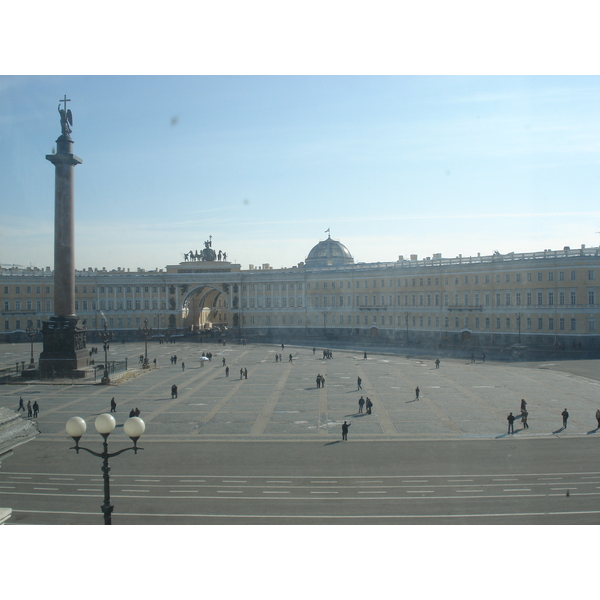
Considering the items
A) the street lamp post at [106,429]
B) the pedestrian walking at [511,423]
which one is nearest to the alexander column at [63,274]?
the pedestrian walking at [511,423]

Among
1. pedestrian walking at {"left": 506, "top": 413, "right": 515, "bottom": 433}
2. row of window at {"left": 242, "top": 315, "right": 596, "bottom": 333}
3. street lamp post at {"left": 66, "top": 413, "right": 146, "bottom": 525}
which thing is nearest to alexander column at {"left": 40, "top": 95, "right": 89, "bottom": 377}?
pedestrian walking at {"left": 506, "top": 413, "right": 515, "bottom": 433}

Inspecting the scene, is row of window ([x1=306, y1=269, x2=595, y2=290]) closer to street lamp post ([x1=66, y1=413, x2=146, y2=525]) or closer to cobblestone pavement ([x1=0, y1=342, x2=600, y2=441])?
cobblestone pavement ([x1=0, y1=342, x2=600, y2=441])

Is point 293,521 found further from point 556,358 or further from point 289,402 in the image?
point 556,358

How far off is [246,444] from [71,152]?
24657mm

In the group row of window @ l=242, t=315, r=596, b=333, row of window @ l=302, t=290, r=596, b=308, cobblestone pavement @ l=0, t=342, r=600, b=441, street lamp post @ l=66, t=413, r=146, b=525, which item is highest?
row of window @ l=302, t=290, r=596, b=308

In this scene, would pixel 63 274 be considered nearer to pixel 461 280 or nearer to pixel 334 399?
pixel 334 399

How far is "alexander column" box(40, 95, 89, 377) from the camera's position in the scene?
35500 millimetres

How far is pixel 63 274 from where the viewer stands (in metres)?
35.5

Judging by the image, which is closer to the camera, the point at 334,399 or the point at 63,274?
the point at 334,399

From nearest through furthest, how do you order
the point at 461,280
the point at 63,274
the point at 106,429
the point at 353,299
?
1. the point at 106,429
2. the point at 63,274
3. the point at 461,280
4. the point at 353,299

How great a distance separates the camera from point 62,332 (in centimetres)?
3556

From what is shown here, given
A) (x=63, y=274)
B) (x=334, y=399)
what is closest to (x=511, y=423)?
(x=334, y=399)

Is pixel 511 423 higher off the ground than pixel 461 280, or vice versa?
pixel 461 280

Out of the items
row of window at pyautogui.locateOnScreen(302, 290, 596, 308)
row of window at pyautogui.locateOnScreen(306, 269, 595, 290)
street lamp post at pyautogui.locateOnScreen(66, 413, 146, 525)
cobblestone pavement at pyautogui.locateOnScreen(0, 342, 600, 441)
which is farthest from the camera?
row of window at pyautogui.locateOnScreen(306, 269, 595, 290)
